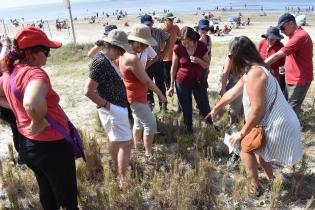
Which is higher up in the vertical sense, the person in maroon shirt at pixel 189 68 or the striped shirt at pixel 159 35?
the striped shirt at pixel 159 35

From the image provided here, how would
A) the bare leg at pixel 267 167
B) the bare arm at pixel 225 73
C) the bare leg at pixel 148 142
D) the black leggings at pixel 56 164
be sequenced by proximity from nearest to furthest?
the black leggings at pixel 56 164, the bare leg at pixel 267 167, the bare leg at pixel 148 142, the bare arm at pixel 225 73

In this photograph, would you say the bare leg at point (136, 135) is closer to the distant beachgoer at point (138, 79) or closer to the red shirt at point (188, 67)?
the distant beachgoer at point (138, 79)

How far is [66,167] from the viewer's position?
289cm

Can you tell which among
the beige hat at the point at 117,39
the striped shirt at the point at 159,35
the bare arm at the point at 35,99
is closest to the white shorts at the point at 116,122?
the beige hat at the point at 117,39

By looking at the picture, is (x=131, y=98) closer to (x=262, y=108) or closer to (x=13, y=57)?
(x=262, y=108)

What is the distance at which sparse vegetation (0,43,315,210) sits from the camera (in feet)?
11.5

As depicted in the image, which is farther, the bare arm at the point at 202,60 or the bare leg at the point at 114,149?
the bare arm at the point at 202,60

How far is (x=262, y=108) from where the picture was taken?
10.3 ft

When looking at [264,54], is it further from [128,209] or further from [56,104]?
[56,104]

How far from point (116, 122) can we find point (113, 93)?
28 centimetres

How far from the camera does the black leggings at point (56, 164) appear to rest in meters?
2.78

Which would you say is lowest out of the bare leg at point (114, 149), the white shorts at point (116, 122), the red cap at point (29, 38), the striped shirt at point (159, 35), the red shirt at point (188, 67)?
the bare leg at point (114, 149)

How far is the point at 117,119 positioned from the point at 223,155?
62.5 inches

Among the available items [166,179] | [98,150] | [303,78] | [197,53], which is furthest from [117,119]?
[303,78]
